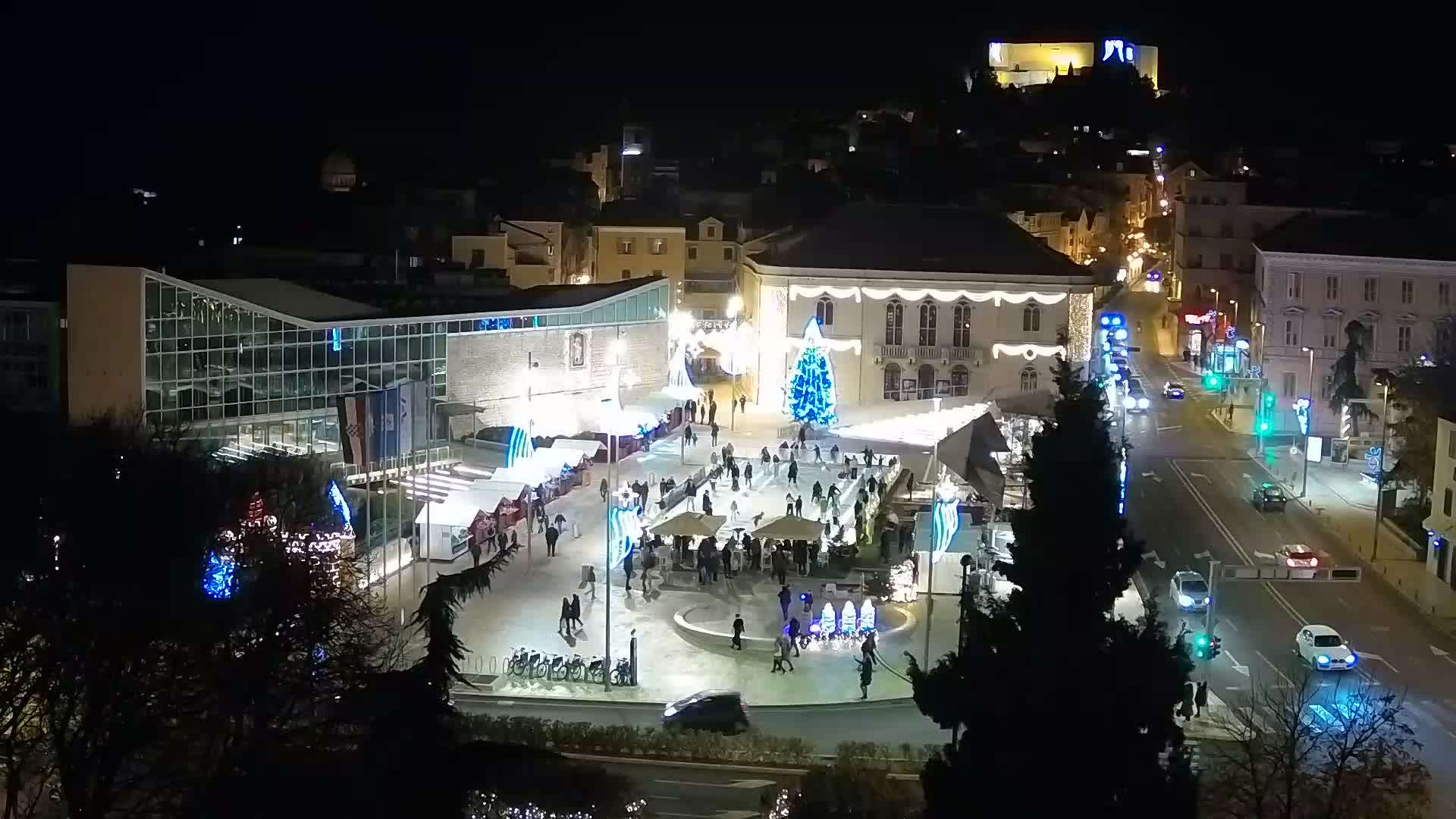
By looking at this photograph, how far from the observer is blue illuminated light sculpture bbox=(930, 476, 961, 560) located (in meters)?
26.0

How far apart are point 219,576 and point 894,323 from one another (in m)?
35.3

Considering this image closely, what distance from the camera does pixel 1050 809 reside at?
11.9 meters

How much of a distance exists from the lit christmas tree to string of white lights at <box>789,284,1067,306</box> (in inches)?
273

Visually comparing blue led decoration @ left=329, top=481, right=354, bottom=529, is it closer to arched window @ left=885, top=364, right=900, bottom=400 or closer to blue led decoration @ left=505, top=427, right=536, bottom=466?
blue led decoration @ left=505, top=427, right=536, bottom=466

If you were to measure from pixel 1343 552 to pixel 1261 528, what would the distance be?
218 centimetres

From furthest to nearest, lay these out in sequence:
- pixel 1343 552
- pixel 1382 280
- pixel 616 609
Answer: pixel 1382 280 < pixel 1343 552 < pixel 616 609

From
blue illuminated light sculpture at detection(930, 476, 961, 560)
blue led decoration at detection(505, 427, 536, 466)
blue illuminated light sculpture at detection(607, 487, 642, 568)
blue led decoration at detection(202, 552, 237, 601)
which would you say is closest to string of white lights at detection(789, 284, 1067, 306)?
blue led decoration at detection(505, 427, 536, 466)

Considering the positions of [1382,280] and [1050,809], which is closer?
[1050,809]

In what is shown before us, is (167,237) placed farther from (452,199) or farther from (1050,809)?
(1050,809)

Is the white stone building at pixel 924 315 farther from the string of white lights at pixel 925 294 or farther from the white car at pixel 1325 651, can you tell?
the white car at pixel 1325 651

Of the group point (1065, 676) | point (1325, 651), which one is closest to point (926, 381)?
point (1325, 651)

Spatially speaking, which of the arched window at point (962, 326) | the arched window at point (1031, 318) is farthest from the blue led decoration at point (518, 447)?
the arched window at point (1031, 318)

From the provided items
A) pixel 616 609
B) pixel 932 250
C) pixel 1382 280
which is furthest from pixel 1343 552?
pixel 932 250

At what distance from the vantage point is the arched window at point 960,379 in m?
50.9
